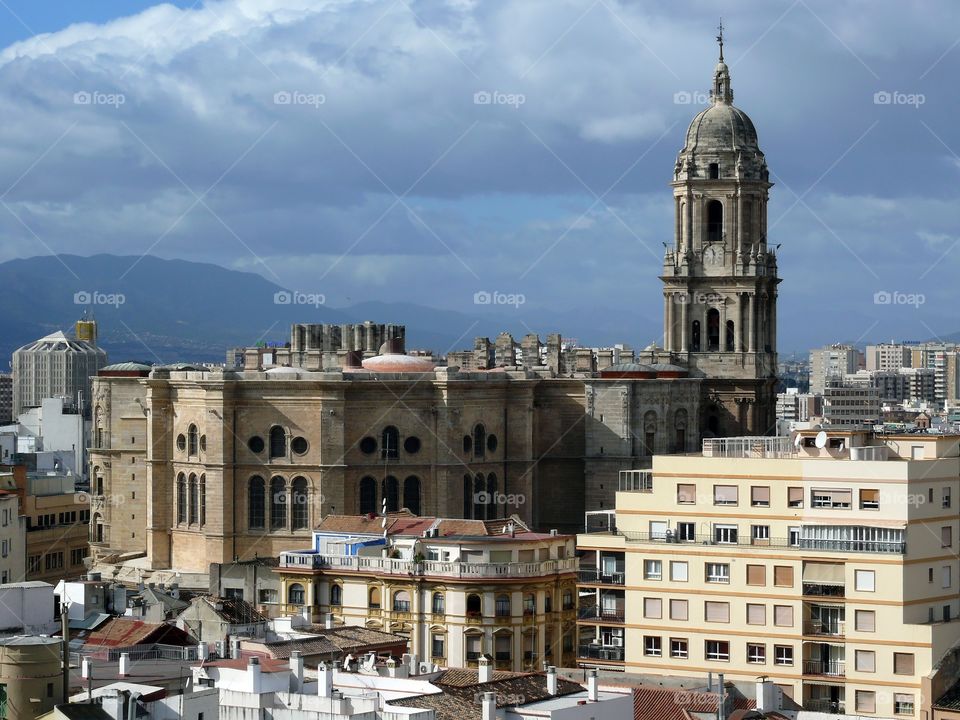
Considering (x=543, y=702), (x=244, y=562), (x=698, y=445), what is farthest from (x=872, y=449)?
(x=698, y=445)

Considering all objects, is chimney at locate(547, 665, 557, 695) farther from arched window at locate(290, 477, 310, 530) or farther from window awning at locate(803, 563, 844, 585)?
arched window at locate(290, 477, 310, 530)

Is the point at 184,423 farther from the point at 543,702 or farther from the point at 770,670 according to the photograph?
the point at 543,702

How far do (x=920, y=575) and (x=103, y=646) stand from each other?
Result: 19.7 metres

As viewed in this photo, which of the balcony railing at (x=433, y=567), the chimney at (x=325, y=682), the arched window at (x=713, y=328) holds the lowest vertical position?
the chimney at (x=325, y=682)

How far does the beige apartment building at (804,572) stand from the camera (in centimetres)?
5441

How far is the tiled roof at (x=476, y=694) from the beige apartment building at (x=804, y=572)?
762cm

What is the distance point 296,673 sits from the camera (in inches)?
1913

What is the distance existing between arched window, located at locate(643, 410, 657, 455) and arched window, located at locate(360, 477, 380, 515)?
39.2ft

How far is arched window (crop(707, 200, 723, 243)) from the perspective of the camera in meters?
99.9

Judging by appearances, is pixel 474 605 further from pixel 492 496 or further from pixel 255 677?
pixel 492 496

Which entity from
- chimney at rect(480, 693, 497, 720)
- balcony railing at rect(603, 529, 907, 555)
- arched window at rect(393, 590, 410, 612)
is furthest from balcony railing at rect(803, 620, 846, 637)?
arched window at rect(393, 590, 410, 612)

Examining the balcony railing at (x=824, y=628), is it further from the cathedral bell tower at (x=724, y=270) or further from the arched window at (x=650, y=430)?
the cathedral bell tower at (x=724, y=270)

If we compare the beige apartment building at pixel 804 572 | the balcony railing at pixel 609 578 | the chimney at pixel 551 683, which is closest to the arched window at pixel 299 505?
the balcony railing at pixel 609 578

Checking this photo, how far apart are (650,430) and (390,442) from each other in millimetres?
11473
